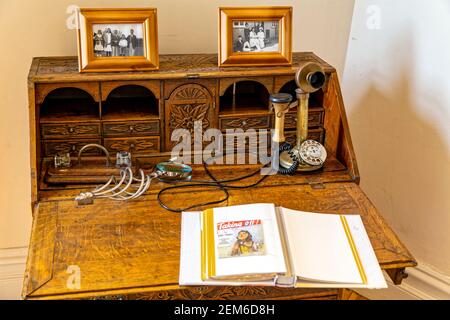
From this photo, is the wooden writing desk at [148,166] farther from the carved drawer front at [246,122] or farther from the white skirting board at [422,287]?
the white skirting board at [422,287]

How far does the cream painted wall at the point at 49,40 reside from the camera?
68.6 inches

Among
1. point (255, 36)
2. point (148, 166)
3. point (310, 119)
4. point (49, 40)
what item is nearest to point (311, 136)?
point (310, 119)

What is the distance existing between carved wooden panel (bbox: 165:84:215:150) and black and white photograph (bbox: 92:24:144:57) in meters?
0.16

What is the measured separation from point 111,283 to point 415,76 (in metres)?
1.20

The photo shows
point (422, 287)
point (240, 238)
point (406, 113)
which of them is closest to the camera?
point (240, 238)

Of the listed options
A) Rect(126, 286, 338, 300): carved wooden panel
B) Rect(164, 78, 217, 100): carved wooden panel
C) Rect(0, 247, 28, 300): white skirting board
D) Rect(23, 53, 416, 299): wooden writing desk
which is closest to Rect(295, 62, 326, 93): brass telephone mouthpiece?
Rect(23, 53, 416, 299): wooden writing desk

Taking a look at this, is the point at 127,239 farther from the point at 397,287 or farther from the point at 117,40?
the point at 397,287

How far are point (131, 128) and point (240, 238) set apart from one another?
0.53 meters

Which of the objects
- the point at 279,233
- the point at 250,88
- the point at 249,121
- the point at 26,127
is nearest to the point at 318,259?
the point at 279,233

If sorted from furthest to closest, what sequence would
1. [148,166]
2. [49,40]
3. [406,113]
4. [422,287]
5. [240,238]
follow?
1. [422,287]
2. [406,113]
3. [49,40]
4. [148,166]
5. [240,238]

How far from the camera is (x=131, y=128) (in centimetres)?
160

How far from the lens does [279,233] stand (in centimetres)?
127

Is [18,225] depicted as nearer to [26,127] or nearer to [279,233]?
[26,127]

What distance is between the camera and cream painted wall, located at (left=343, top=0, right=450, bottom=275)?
175 centimetres
